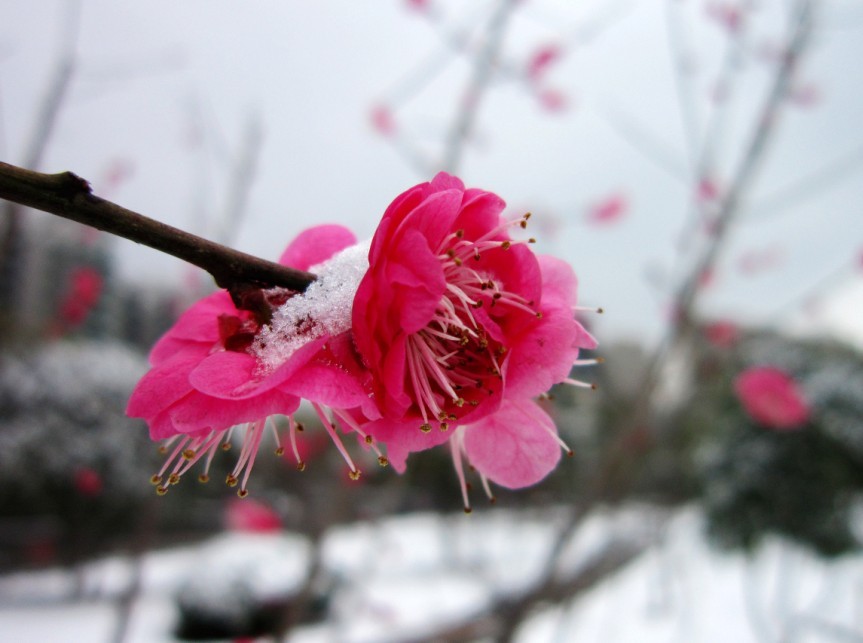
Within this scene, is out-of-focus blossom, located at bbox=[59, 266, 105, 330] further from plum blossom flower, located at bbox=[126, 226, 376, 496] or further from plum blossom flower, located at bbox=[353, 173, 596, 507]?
plum blossom flower, located at bbox=[353, 173, 596, 507]

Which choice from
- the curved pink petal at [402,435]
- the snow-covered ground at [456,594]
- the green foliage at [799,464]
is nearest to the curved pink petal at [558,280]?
the curved pink petal at [402,435]

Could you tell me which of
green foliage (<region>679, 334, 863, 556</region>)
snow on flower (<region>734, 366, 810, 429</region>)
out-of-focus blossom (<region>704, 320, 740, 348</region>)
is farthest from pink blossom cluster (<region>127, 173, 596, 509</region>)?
green foliage (<region>679, 334, 863, 556</region>)

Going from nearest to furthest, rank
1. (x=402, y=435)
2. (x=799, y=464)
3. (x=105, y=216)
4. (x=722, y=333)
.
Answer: (x=105, y=216) < (x=402, y=435) < (x=722, y=333) < (x=799, y=464)

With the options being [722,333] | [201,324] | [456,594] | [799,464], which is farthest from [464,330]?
[456,594]

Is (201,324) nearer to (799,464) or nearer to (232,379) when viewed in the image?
(232,379)

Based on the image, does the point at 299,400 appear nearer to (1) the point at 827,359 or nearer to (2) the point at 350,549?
(1) the point at 827,359

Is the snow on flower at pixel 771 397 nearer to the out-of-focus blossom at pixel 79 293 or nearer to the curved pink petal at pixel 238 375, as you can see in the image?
the curved pink petal at pixel 238 375

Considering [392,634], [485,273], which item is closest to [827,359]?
[392,634]
